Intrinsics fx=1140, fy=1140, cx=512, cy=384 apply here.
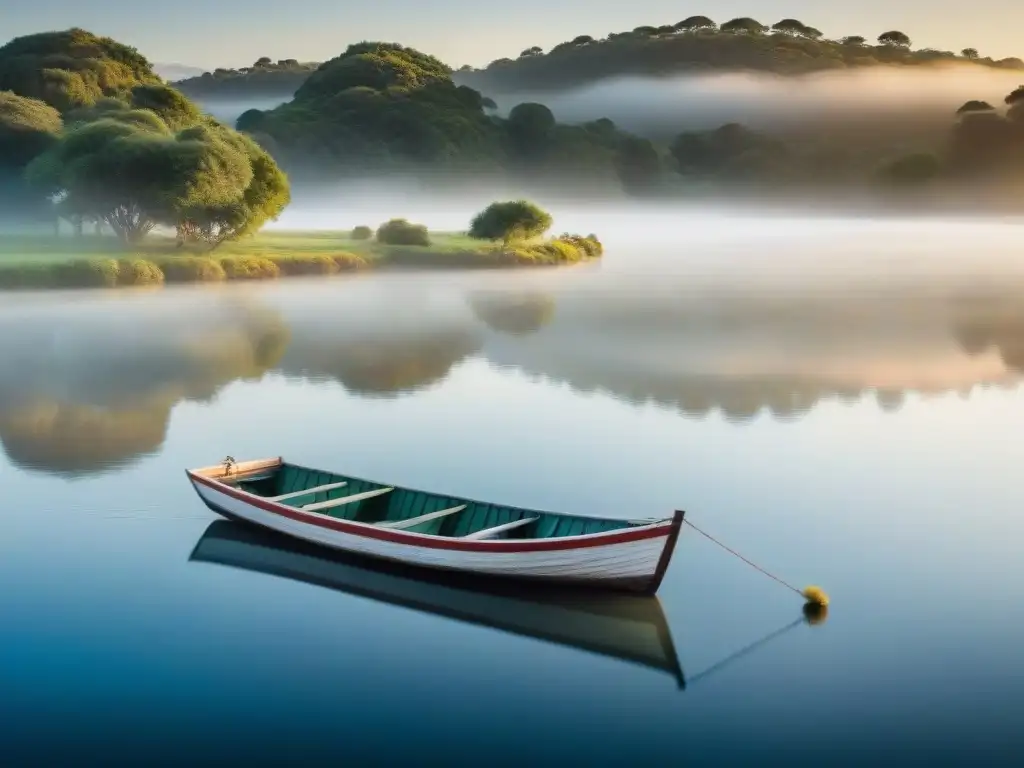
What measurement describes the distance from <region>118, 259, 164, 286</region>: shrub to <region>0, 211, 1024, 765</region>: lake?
14.3 m

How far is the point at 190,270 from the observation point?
208 feet

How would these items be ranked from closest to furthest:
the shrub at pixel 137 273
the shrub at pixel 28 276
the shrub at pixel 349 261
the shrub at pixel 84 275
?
the shrub at pixel 28 276 < the shrub at pixel 84 275 < the shrub at pixel 137 273 < the shrub at pixel 349 261

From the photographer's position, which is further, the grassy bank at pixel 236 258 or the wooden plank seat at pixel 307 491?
the grassy bank at pixel 236 258

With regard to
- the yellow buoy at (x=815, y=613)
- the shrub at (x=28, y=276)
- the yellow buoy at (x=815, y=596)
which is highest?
the shrub at (x=28, y=276)

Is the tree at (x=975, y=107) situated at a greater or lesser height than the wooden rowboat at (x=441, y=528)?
greater

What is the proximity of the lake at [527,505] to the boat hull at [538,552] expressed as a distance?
69 centimetres

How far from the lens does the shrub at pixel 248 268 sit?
66.2 meters

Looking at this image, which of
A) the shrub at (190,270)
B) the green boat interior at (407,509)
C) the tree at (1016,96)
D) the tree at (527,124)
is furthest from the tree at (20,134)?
the tree at (1016,96)

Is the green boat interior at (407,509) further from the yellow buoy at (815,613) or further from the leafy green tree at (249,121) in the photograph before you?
the leafy green tree at (249,121)

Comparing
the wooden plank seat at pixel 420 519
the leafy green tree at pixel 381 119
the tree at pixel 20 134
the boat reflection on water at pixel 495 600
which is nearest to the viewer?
the boat reflection on water at pixel 495 600

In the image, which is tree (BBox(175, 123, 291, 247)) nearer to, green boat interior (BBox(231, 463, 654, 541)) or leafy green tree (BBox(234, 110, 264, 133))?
green boat interior (BBox(231, 463, 654, 541))

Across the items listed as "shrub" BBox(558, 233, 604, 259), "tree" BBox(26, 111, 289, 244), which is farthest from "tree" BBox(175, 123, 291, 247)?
"shrub" BBox(558, 233, 604, 259)

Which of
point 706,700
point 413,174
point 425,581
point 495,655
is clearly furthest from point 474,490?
point 413,174

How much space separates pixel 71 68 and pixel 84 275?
38189 millimetres
